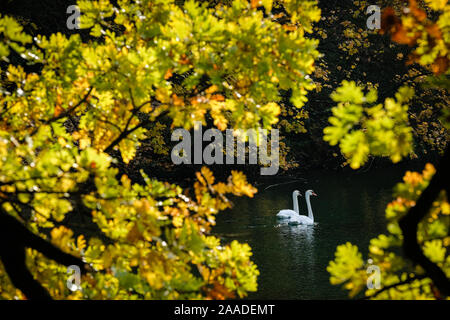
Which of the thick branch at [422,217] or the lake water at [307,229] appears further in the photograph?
the lake water at [307,229]

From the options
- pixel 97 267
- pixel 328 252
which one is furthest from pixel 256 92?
pixel 328 252

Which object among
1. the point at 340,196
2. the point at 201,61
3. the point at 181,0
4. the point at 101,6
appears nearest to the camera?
the point at 201,61

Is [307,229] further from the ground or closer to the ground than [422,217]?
further from the ground

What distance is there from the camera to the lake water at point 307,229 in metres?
8.89

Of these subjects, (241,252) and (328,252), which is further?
(328,252)

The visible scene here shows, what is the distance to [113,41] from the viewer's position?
3.91m

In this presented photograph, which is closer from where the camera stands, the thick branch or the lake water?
the thick branch

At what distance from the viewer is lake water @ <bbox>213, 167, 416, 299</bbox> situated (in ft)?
29.2

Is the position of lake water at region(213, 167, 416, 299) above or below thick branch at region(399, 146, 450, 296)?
above

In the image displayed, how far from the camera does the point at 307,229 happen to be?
43.2ft

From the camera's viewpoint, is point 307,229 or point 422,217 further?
point 307,229
